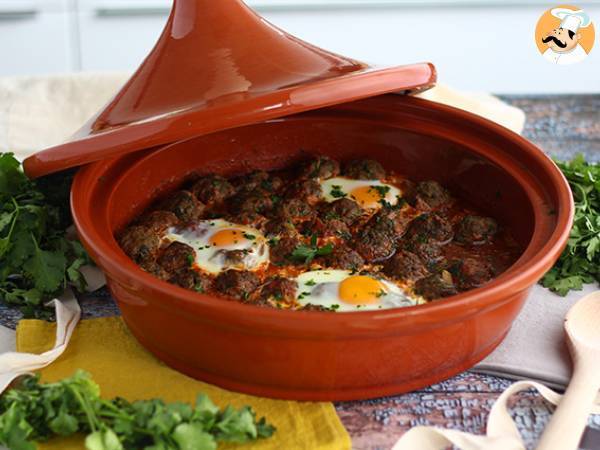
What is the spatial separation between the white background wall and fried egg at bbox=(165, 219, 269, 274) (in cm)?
279

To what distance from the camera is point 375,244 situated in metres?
2.30

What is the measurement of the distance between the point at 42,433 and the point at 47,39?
3640 mm

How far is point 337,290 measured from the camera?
209cm

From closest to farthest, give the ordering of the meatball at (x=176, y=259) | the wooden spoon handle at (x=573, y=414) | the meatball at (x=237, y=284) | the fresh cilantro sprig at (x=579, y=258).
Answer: the wooden spoon handle at (x=573, y=414) → the meatball at (x=237, y=284) → the meatball at (x=176, y=259) → the fresh cilantro sprig at (x=579, y=258)

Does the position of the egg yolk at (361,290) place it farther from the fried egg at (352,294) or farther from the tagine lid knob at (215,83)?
the tagine lid knob at (215,83)

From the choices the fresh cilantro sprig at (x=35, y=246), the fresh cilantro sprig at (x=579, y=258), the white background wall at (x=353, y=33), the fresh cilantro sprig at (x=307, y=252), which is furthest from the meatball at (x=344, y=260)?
the white background wall at (x=353, y=33)

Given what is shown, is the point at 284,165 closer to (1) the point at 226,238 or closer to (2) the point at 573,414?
(1) the point at 226,238

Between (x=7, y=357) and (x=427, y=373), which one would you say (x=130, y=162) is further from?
(x=427, y=373)

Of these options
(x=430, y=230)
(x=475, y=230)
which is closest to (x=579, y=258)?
(x=475, y=230)

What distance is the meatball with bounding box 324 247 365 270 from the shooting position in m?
2.21

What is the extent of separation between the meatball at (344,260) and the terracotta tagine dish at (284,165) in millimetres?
375

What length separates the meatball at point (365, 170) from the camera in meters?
2.61

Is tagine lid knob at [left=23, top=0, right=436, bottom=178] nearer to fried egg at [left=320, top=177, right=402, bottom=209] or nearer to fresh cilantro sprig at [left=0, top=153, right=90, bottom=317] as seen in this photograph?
fresh cilantro sprig at [left=0, top=153, right=90, bottom=317]

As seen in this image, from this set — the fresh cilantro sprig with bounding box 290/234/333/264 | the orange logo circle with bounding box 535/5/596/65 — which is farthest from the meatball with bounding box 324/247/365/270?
the orange logo circle with bounding box 535/5/596/65
